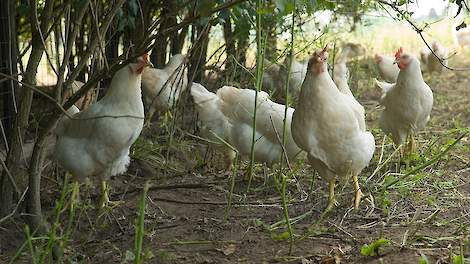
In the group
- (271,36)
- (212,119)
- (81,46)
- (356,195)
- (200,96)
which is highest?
(271,36)

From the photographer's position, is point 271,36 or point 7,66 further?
point 271,36

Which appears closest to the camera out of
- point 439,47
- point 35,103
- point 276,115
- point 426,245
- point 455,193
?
point 426,245

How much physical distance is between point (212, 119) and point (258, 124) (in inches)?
15.9

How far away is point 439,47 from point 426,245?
626cm

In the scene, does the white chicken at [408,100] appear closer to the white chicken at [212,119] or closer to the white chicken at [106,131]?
the white chicken at [212,119]

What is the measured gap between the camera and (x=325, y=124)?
3.56 meters

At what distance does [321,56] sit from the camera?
3.59 meters

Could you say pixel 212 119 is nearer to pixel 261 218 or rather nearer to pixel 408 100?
pixel 261 218

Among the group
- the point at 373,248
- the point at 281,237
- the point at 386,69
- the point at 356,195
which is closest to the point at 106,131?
the point at 281,237

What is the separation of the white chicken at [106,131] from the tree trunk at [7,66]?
1.25 ft

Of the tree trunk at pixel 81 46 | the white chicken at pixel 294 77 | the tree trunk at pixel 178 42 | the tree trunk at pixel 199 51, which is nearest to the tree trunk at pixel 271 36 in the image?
the white chicken at pixel 294 77

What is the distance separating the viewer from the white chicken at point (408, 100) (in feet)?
15.5

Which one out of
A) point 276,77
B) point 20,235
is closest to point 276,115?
point 20,235

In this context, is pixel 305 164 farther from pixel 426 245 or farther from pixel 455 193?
pixel 426 245
